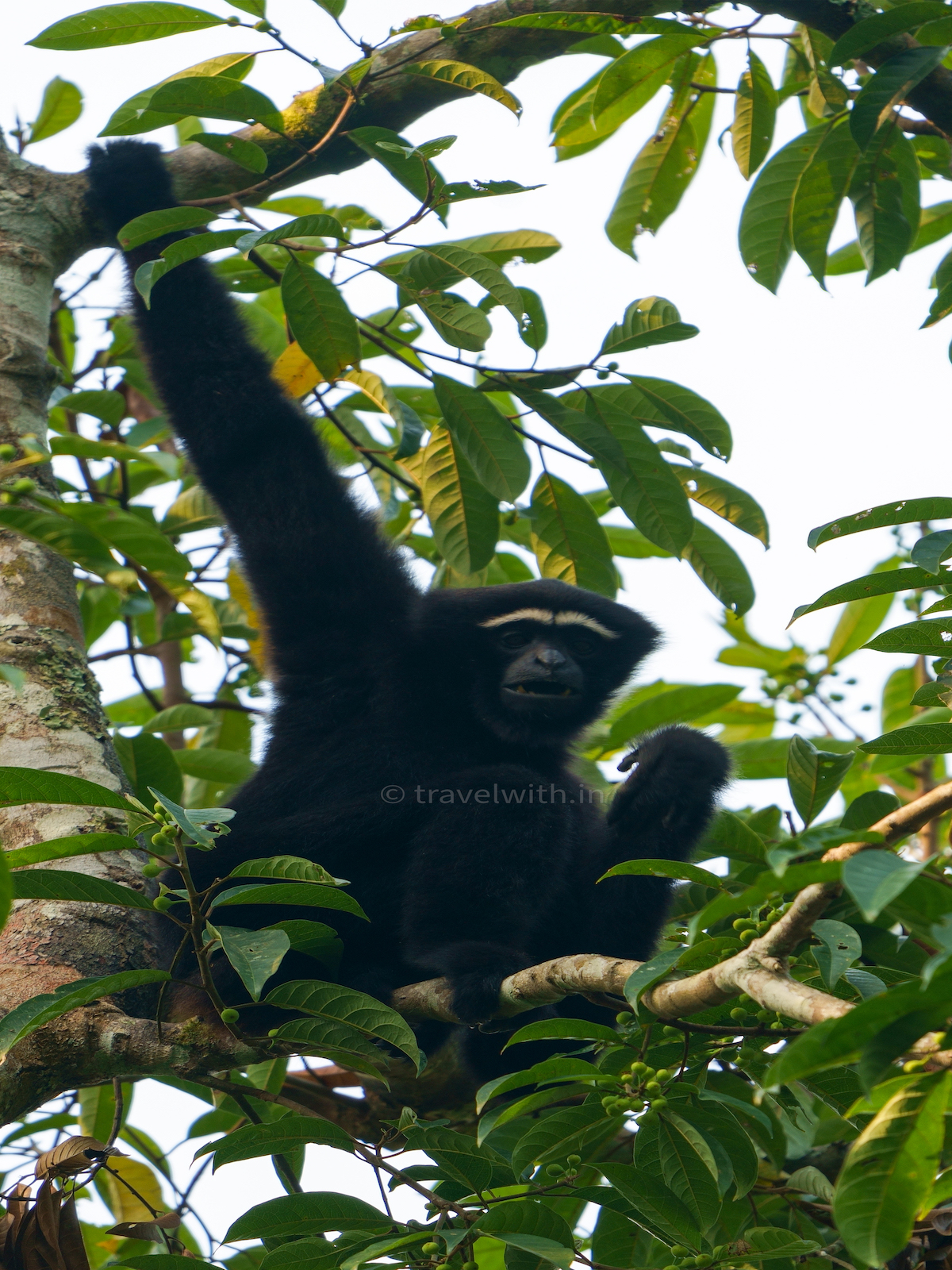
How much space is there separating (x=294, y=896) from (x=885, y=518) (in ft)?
5.34

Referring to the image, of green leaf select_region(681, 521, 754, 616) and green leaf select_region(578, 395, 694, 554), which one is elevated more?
green leaf select_region(578, 395, 694, 554)

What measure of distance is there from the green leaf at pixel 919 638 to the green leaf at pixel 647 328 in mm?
1697

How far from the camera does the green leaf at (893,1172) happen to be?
1479 millimetres

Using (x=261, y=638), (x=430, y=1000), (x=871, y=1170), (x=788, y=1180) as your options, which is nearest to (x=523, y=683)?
(x=261, y=638)

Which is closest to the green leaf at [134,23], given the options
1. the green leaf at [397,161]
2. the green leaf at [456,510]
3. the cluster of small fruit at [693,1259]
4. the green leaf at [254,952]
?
the green leaf at [397,161]

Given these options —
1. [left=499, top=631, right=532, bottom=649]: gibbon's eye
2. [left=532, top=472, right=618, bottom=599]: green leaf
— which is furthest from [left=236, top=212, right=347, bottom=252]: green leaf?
[left=499, top=631, right=532, bottom=649]: gibbon's eye

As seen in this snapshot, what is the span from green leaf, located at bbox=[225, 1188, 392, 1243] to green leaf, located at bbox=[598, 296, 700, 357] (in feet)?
9.25

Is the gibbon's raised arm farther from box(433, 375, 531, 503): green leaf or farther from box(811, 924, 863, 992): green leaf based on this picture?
box(811, 924, 863, 992): green leaf

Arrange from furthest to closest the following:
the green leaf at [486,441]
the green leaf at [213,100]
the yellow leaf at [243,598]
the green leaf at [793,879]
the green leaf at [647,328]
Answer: the yellow leaf at [243,598]
the green leaf at [486,441]
the green leaf at [647,328]
the green leaf at [213,100]
the green leaf at [793,879]

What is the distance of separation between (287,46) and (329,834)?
99.7 inches

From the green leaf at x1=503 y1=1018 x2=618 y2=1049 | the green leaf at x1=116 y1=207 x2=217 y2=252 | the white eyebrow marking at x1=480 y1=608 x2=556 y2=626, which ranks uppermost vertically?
the green leaf at x1=116 y1=207 x2=217 y2=252

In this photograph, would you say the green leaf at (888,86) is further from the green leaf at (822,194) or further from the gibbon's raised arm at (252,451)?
the gibbon's raised arm at (252,451)

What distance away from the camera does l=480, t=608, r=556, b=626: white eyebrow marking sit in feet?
14.5

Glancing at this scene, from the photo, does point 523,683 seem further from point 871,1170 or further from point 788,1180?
point 871,1170
